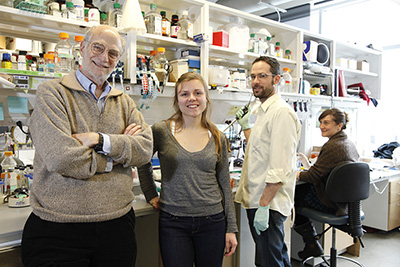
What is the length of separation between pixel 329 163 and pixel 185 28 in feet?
4.71

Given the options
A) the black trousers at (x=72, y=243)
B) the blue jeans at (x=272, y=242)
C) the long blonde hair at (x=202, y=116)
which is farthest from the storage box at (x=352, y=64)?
the black trousers at (x=72, y=243)

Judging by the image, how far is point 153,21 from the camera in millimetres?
2180

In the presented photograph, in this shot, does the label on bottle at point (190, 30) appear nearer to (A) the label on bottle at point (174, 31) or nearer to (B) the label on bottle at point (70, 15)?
(A) the label on bottle at point (174, 31)

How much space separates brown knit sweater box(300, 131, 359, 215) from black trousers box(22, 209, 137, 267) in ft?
5.23

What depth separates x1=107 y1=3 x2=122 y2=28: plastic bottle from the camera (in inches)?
80.9

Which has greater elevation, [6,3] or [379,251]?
[6,3]

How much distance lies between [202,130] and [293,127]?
20.4 inches


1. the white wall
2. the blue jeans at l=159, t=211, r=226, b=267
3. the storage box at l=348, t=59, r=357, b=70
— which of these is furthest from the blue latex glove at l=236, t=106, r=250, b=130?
the white wall

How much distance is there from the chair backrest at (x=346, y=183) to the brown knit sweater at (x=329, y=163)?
0.09 metres

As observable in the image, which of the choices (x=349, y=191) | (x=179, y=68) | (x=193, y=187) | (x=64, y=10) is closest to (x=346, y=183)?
(x=349, y=191)

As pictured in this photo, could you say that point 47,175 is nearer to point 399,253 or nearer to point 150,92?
point 150,92

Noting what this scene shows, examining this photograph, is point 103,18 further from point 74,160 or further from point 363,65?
point 363,65

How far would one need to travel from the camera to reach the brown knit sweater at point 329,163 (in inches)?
88.7

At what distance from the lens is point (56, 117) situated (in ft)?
3.43
